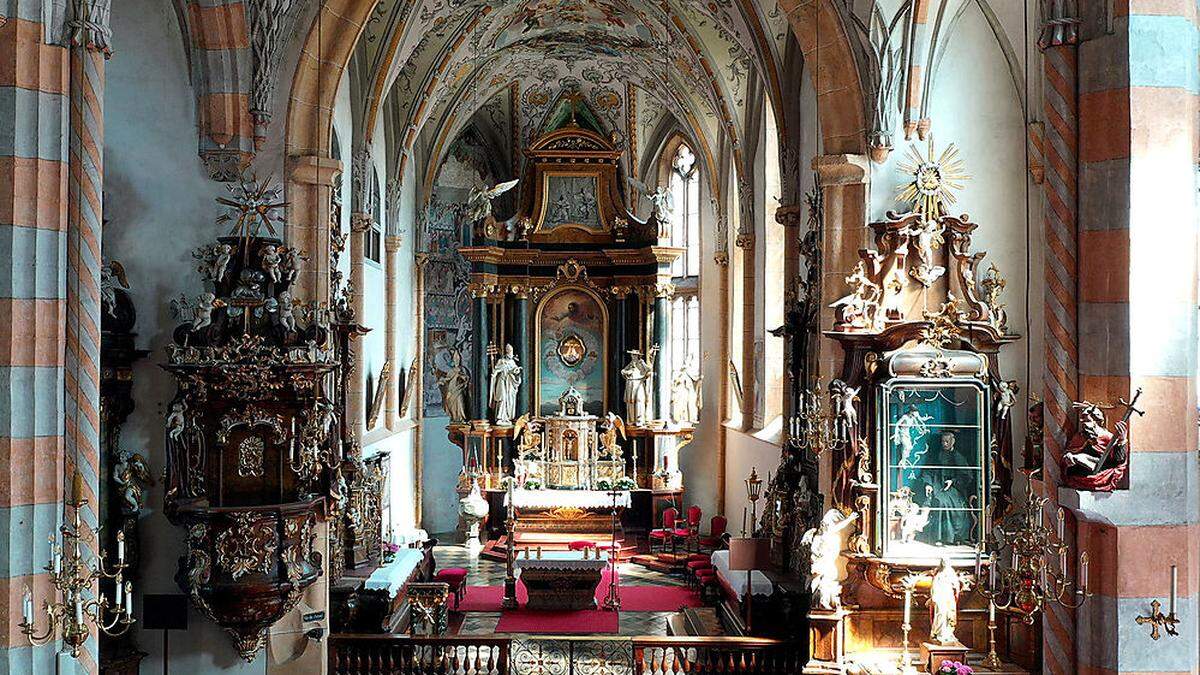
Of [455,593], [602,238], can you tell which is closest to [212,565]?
[455,593]

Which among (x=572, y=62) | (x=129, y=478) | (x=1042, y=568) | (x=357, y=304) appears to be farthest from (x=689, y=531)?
(x=1042, y=568)

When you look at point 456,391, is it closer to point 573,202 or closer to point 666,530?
point 573,202

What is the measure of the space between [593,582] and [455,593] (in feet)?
6.78

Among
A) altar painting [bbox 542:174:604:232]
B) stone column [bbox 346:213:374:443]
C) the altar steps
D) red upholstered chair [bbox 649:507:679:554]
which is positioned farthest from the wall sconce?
altar painting [bbox 542:174:604:232]

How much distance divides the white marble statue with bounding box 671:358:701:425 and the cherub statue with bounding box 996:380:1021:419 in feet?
37.4

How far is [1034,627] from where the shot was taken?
11.2 metres

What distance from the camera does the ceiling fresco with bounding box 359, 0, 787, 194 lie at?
51.6ft

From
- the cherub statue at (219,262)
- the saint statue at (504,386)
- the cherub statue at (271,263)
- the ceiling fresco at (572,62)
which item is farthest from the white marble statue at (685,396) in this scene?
the cherub statue at (219,262)

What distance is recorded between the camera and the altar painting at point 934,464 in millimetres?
11312

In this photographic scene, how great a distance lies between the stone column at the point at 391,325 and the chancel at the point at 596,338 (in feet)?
0.23

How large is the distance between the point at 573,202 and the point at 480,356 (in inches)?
144

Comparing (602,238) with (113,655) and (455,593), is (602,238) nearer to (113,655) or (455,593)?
(455,593)

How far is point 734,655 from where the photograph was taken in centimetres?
1220

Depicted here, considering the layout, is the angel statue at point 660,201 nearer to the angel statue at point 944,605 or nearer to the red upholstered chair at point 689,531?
the red upholstered chair at point 689,531
